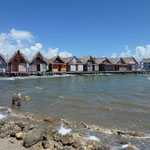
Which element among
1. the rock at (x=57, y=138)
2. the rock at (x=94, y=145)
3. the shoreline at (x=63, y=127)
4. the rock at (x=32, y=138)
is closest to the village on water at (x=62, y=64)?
the shoreline at (x=63, y=127)

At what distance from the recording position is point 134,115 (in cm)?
817

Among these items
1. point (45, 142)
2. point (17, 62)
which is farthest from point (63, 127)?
point (17, 62)

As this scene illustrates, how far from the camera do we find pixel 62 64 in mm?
44969

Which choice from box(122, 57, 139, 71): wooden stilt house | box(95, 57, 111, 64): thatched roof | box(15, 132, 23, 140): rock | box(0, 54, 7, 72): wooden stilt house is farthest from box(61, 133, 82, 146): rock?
box(122, 57, 139, 71): wooden stilt house

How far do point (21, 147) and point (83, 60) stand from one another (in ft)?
151

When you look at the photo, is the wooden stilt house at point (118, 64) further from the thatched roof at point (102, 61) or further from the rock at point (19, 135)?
the rock at point (19, 135)

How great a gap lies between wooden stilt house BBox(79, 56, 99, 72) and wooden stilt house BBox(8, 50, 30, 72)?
19.0m

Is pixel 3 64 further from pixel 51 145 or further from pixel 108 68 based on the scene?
pixel 51 145

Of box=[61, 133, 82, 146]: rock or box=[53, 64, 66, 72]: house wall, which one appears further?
box=[53, 64, 66, 72]: house wall

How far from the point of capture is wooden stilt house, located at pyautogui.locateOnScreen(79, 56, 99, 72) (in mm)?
49287

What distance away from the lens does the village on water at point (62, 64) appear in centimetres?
3812

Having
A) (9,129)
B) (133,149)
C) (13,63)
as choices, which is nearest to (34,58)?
(13,63)

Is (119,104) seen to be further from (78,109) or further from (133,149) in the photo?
(133,149)

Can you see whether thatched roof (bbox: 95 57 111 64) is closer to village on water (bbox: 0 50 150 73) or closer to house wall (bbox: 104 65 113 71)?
village on water (bbox: 0 50 150 73)
